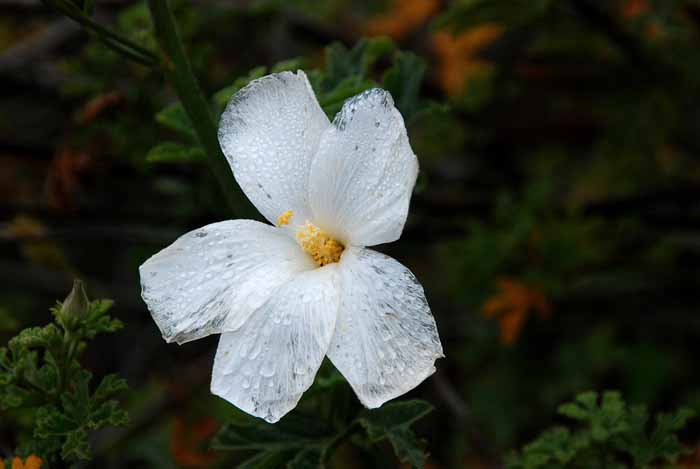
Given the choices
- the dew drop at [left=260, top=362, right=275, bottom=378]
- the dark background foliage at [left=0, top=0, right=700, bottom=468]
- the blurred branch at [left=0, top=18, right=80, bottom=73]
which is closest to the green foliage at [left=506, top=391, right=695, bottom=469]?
the dark background foliage at [left=0, top=0, right=700, bottom=468]

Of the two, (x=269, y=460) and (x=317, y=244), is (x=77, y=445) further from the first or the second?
(x=317, y=244)

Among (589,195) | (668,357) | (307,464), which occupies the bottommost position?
(668,357)

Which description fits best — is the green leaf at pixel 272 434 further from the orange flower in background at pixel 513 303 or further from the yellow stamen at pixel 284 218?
the orange flower in background at pixel 513 303

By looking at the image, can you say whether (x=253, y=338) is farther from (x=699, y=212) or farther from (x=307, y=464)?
(x=699, y=212)

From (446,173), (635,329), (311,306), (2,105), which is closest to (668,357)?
(635,329)

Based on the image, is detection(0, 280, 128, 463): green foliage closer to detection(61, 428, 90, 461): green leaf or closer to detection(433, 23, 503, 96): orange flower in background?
detection(61, 428, 90, 461): green leaf

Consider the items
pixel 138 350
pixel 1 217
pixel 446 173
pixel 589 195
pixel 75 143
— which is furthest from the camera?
pixel 446 173
